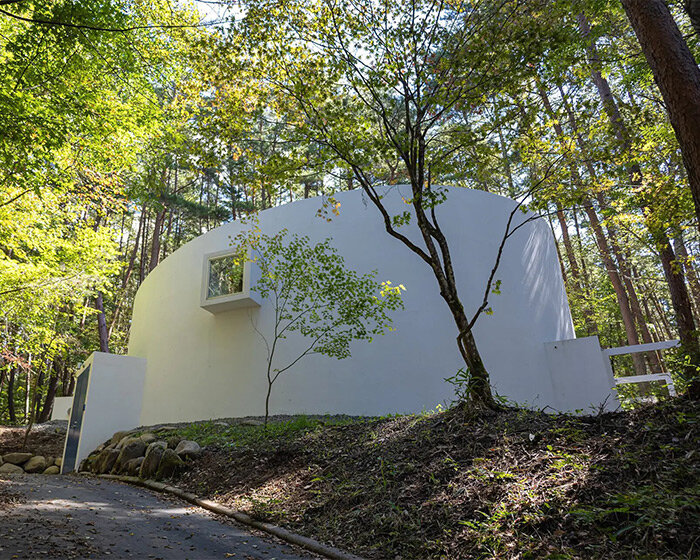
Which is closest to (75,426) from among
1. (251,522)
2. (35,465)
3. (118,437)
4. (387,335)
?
(118,437)

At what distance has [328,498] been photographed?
137 inches

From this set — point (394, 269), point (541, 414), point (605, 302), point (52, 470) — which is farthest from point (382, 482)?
point (605, 302)

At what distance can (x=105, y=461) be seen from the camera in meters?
6.47

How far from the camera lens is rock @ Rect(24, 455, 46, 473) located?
8272 millimetres

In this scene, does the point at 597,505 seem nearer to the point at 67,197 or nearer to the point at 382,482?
the point at 382,482

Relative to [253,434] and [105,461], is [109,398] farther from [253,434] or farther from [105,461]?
[253,434]

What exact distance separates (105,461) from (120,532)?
3.99 meters

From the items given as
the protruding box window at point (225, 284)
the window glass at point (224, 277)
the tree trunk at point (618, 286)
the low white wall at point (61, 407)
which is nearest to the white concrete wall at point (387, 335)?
the protruding box window at point (225, 284)

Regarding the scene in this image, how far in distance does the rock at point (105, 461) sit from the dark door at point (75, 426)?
1.06m

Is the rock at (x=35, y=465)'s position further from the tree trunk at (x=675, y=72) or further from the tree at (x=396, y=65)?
the tree trunk at (x=675, y=72)

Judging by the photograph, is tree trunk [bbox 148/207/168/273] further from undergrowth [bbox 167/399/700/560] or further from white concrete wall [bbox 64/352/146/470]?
undergrowth [bbox 167/399/700/560]

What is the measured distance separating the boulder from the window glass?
4.49m

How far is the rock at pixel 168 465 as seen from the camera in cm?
532

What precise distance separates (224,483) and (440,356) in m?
4.58
